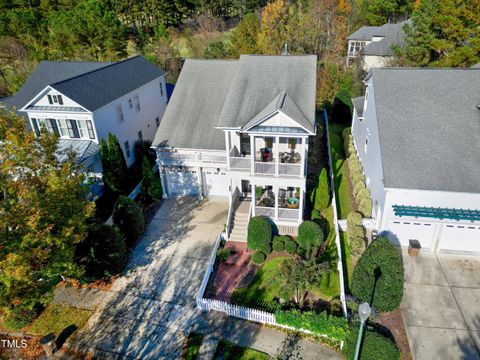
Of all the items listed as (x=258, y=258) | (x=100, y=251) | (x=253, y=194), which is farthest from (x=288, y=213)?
(x=100, y=251)

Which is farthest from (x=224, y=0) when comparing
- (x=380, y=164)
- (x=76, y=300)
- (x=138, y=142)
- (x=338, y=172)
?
(x=76, y=300)

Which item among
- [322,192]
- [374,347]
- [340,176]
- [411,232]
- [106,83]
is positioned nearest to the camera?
[374,347]

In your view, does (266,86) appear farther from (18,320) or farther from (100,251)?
(18,320)

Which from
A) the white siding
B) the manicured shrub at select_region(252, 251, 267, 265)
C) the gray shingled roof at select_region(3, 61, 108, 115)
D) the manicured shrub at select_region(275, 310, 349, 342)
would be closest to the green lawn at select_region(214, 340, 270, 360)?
the manicured shrub at select_region(275, 310, 349, 342)

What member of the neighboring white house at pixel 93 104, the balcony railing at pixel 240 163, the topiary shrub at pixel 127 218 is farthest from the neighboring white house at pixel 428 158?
the neighboring white house at pixel 93 104

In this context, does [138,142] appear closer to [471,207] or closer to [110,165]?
[110,165]

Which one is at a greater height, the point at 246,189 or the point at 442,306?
the point at 246,189

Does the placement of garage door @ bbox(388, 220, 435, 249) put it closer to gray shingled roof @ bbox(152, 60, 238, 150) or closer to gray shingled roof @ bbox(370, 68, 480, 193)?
gray shingled roof @ bbox(370, 68, 480, 193)
